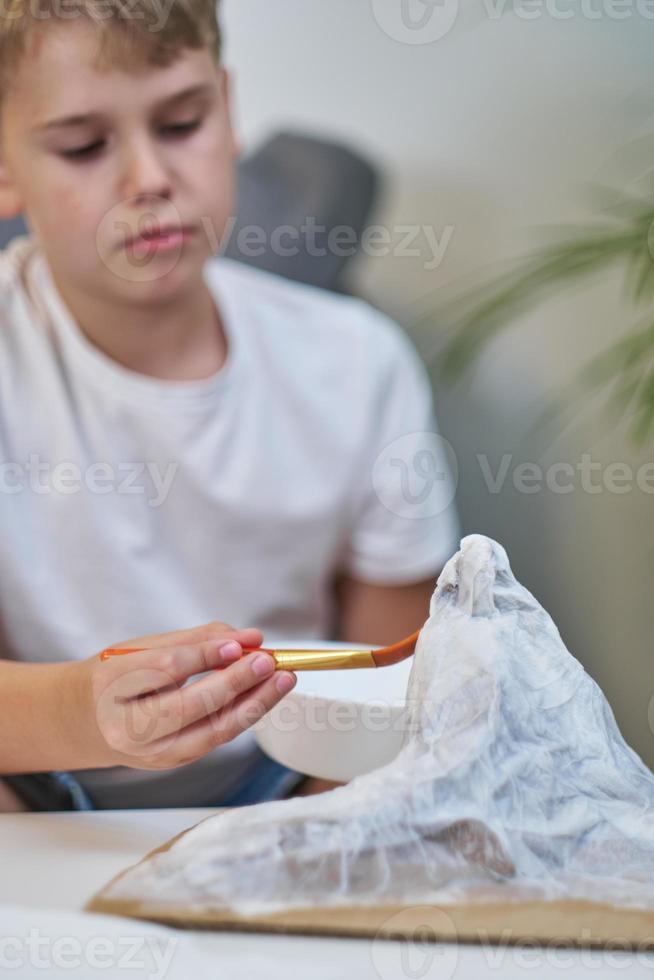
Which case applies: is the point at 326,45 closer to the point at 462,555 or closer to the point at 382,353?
the point at 382,353

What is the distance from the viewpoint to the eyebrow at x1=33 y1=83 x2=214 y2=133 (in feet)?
2.33

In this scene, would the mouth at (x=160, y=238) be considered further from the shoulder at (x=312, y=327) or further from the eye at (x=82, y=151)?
the shoulder at (x=312, y=327)

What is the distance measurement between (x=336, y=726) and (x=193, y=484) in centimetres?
39

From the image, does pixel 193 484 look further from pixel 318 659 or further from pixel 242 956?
pixel 242 956

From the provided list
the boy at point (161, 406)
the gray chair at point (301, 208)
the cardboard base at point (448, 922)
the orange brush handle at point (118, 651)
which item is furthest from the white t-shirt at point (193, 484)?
the cardboard base at point (448, 922)

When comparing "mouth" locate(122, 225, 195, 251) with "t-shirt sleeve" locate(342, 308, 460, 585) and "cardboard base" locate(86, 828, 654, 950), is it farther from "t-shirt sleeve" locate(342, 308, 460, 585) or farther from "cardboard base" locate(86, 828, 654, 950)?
"cardboard base" locate(86, 828, 654, 950)

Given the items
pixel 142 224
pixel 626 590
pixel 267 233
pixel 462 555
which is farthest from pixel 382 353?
pixel 462 555

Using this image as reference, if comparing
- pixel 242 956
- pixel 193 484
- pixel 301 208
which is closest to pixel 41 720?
pixel 242 956

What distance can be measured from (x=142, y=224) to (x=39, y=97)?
0.36ft

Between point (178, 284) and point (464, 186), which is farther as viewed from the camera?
point (464, 186)

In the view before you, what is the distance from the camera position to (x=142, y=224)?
74 cm

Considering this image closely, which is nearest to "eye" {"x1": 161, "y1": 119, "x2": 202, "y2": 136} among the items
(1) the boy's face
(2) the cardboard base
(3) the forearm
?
(1) the boy's face

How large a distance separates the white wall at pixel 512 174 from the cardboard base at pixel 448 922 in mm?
737

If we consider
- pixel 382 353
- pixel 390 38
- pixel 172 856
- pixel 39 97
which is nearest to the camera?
pixel 172 856
